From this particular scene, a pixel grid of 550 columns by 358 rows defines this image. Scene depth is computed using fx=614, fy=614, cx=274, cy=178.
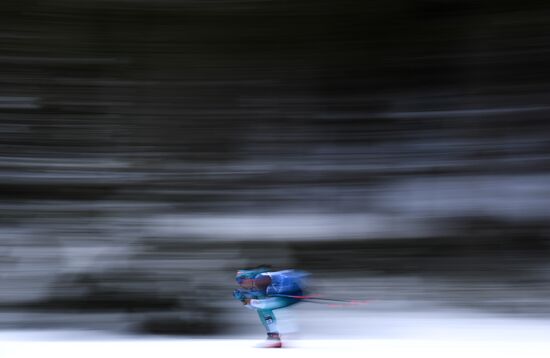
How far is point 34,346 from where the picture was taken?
8.74ft

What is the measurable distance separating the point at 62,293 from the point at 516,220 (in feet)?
7.55

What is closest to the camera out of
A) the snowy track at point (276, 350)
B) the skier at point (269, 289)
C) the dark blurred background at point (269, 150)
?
the skier at point (269, 289)

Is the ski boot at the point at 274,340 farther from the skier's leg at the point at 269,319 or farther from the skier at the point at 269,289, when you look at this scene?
the skier at the point at 269,289

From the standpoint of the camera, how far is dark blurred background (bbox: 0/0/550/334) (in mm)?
3068

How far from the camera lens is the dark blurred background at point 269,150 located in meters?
3.07

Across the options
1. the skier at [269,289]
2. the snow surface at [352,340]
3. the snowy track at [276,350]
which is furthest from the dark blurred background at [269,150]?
the skier at [269,289]

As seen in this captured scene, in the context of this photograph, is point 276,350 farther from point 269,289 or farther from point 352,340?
point 352,340

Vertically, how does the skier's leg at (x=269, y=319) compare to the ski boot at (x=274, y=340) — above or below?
above

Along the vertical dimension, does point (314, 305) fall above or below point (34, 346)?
above

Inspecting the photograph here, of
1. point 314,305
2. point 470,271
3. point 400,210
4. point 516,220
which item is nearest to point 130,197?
point 314,305

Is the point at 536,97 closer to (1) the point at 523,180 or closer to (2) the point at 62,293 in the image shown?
(1) the point at 523,180

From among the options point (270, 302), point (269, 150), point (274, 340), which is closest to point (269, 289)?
point (270, 302)

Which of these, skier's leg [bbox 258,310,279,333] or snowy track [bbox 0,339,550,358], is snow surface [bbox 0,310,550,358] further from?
skier's leg [bbox 258,310,279,333]

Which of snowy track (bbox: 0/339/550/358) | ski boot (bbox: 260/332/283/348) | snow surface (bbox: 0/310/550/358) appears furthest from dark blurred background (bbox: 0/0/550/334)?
ski boot (bbox: 260/332/283/348)
